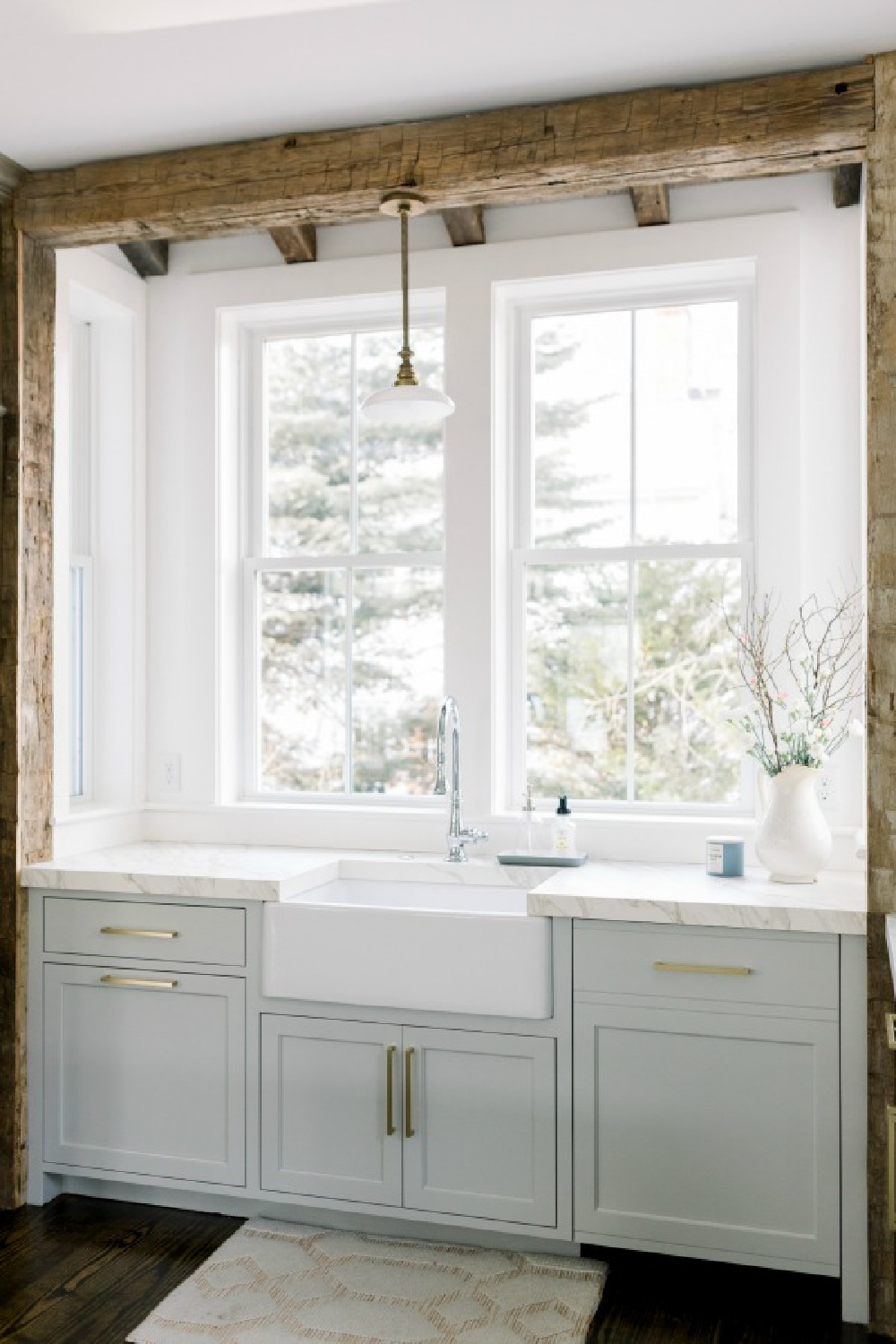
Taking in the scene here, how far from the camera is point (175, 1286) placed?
2.90m

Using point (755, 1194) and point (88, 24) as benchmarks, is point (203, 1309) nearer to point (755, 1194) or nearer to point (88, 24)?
point (755, 1194)

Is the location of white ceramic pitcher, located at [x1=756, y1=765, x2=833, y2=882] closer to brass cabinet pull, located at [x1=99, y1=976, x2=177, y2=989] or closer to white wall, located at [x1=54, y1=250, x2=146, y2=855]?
brass cabinet pull, located at [x1=99, y1=976, x2=177, y2=989]

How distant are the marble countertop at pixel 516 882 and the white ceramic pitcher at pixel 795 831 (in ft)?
0.16

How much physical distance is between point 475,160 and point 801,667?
1603 millimetres

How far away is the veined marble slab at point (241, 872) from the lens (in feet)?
10.5

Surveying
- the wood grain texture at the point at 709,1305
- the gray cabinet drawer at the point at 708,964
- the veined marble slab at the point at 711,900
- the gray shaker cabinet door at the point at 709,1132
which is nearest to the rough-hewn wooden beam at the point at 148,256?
the veined marble slab at the point at 711,900

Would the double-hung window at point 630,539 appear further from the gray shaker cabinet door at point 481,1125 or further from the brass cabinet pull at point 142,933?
the brass cabinet pull at point 142,933

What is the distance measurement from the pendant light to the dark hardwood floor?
84.9 inches

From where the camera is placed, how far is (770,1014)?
110 inches

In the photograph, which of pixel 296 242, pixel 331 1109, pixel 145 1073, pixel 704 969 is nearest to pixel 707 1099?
pixel 704 969

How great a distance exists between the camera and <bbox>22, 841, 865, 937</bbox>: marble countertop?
9.18 ft

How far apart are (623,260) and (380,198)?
0.84 meters

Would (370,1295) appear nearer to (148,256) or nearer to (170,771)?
(170,771)

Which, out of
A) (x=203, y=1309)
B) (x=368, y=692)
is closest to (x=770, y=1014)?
(x=203, y=1309)
